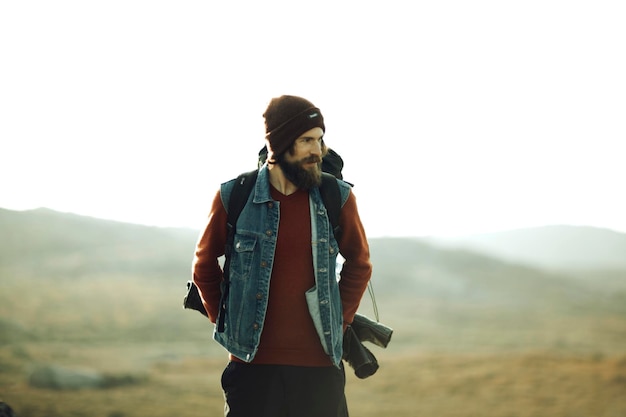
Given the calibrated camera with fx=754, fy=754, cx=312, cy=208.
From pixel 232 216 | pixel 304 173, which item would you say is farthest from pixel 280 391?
pixel 304 173

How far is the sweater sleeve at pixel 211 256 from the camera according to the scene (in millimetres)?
3041

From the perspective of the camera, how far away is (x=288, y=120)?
2.98 metres

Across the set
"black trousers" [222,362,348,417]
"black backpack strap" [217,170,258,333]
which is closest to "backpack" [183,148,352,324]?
"black backpack strap" [217,170,258,333]

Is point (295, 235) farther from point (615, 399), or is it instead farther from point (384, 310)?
point (384, 310)

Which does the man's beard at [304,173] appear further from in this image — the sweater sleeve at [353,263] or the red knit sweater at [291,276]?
the sweater sleeve at [353,263]

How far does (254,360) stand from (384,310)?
31.4 feet

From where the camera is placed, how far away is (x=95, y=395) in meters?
8.09

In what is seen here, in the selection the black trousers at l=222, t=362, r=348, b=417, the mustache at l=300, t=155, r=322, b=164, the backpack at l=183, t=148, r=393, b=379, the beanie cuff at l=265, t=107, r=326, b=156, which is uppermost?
the beanie cuff at l=265, t=107, r=326, b=156

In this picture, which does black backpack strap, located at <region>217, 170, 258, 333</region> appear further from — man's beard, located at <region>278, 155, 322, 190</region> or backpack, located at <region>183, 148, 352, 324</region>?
man's beard, located at <region>278, 155, 322, 190</region>

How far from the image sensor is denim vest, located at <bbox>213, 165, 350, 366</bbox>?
9.67ft

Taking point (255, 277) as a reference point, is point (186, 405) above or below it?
below

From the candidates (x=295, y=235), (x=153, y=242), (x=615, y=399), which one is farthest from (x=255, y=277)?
(x=153, y=242)

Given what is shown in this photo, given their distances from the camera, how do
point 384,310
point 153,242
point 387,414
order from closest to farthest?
1. point 387,414
2. point 384,310
3. point 153,242

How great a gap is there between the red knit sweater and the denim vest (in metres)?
0.04
